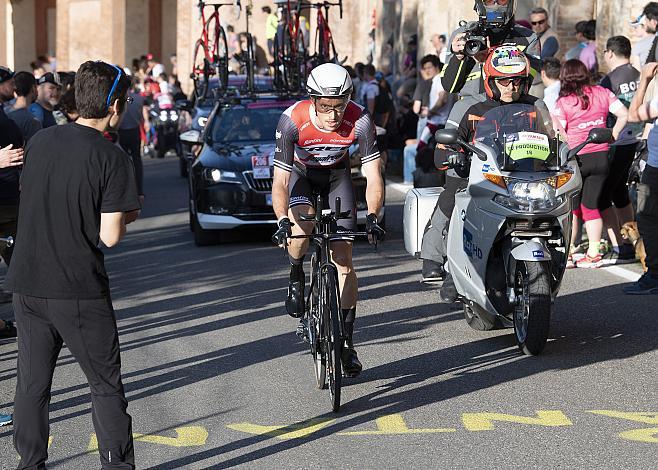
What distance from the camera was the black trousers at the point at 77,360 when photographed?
6.02m

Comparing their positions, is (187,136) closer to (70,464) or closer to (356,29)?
(70,464)

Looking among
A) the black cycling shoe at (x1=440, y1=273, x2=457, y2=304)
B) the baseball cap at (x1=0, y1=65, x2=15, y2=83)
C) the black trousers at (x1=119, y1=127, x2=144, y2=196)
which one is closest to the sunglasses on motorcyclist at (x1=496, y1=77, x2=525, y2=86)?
the black cycling shoe at (x1=440, y1=273, x2=457, y2=304)

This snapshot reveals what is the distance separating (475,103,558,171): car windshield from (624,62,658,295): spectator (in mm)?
2086

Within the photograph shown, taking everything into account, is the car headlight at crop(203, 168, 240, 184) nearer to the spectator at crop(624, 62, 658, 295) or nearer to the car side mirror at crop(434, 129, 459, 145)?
the spectator at crop(624, 62, 658, 295)

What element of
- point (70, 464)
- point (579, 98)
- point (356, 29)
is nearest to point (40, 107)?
point (579, 98)

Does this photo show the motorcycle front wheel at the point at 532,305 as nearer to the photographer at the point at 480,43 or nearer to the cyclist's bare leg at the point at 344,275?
the cyclist's bare leg at the point at 344,275

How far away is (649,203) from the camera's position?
11.8 meters

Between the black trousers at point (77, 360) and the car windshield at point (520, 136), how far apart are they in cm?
399

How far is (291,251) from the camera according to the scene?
347 inches

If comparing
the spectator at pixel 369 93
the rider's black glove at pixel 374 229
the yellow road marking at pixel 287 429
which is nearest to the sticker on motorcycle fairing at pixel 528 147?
the rider's black glove at pixel 374 229

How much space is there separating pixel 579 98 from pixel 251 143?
4.41m

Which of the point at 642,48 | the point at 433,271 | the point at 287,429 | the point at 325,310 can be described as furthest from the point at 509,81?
the point at 642,48

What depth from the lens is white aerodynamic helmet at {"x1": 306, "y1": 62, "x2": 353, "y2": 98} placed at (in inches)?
319

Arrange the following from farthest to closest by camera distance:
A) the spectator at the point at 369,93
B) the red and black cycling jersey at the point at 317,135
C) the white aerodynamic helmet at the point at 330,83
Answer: the spectator at the point at 369,93
the red and black cycling jersey at the point at 317,135
the white aerodynamic helmet at the point at 330,83
